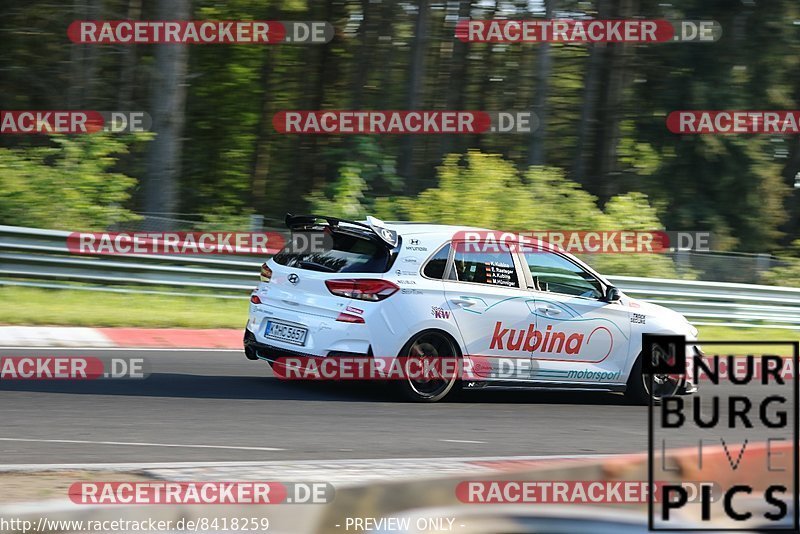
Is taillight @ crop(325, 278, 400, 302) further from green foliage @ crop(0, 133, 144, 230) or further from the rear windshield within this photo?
green foliage @ crop(0, 133, 144, 230)

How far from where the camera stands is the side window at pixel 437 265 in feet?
32.5

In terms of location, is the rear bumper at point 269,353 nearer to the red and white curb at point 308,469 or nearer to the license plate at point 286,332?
the license plate at point 286,332

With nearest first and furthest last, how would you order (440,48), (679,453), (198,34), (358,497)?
(358,497)
(679,453)
(198,34)
(440,48)

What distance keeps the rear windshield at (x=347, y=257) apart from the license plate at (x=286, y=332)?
552 mm

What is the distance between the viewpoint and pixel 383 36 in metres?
36.8

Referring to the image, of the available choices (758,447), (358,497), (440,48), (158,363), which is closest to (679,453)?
(758,447)

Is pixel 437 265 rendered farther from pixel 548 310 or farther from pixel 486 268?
pixel 548 310

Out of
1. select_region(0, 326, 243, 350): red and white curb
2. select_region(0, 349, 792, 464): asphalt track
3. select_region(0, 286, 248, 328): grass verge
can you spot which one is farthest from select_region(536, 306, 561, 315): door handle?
select_region(0, 286, 248, 328): grass verge

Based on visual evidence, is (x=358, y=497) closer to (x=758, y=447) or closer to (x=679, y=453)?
(x=679, y=453)

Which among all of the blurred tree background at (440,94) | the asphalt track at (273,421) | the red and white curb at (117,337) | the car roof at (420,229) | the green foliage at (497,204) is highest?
the blurred tree background at (440,94)

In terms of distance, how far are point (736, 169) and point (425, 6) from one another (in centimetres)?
1177

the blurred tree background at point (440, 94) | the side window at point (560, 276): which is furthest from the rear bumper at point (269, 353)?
the blurred tree background at point (440, 94)

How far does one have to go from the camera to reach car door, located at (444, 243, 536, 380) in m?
10.0

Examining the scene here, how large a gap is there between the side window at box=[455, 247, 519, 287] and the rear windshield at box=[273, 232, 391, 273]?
0.77m
